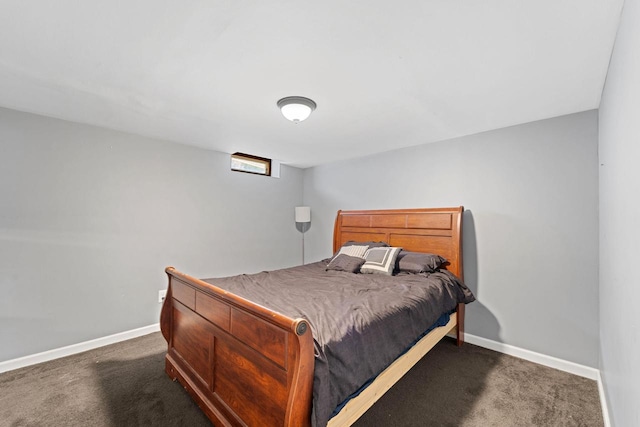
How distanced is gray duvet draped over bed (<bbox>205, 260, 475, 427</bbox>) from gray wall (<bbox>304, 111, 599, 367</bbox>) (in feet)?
1.53

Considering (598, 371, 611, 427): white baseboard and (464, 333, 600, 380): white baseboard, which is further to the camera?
(464, 333, 600, 380): white baseboard

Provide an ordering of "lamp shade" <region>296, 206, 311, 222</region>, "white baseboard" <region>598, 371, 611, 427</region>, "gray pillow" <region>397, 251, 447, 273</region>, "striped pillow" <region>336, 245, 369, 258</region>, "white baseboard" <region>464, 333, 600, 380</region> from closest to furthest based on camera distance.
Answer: "white baseboard" <region>598, 371, 611, 427</region>
"white baseboard" <region>464, 333, 600, 380</region>
"gray pillow" <region>397, 251, 447, 273</region>
"striped pillow" <region>336, 245, 369, 258</region>
"lamp shade" <region>296, 206, 311, 222</region>

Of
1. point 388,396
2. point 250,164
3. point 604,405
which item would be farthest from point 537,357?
point 250,164

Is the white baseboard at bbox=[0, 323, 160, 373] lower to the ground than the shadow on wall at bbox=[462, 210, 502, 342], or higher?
lower

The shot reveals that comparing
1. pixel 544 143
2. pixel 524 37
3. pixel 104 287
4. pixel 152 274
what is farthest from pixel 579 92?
pixel 104 287

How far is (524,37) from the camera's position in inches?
58.3

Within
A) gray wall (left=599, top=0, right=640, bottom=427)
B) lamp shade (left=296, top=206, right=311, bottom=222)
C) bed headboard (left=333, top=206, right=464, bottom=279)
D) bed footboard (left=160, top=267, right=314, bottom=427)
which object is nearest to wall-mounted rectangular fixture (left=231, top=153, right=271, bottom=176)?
lamp shade (left=296, top=206, right=311, bottom=222)

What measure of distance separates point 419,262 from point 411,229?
0.58m

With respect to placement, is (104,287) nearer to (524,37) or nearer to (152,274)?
(152,274)

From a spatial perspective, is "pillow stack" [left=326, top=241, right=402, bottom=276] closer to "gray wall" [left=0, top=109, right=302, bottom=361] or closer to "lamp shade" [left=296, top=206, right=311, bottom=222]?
"lamp shade" [left=296, top=206, right=311, bottom=222]

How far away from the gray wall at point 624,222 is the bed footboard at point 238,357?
1.28 meters

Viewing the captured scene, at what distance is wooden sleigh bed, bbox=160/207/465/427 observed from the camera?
1207 millimetres

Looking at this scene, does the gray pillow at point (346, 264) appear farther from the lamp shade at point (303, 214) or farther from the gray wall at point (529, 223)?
the lamp shade at point (303, 214)

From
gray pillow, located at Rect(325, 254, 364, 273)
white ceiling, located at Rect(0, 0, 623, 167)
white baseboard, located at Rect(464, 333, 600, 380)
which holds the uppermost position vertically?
white ceiling, located at Rect(0, 0, 623, 167)
